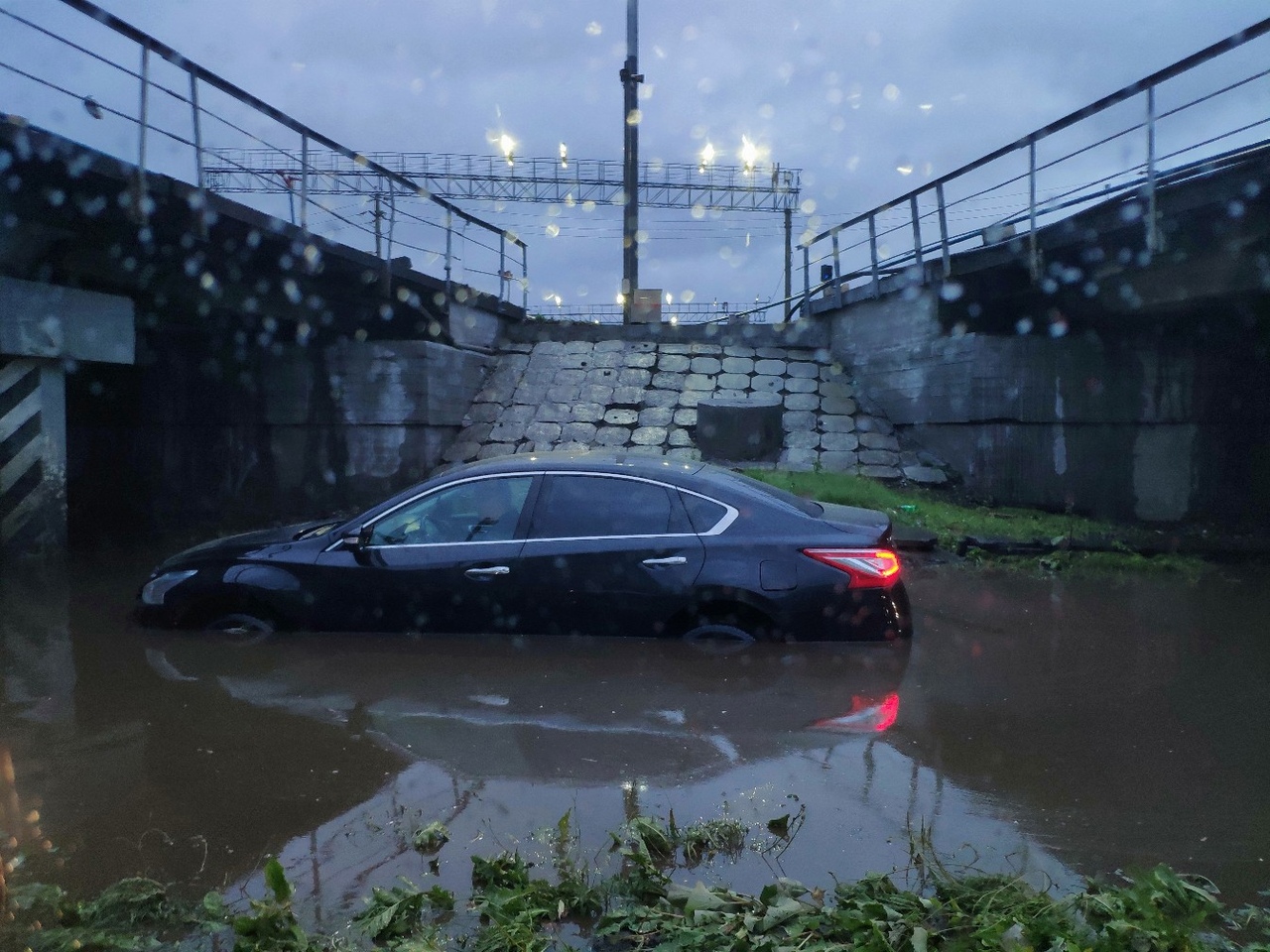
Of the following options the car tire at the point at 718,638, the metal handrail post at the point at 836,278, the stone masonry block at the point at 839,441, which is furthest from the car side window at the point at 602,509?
the metal handrail post at the point at 836,278

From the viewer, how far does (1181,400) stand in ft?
42.7

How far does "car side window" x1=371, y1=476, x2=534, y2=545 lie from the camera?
6270mm

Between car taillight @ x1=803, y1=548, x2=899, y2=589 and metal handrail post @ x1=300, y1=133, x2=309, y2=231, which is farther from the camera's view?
metal handrail post @ x1=300, y1=133, x2=309, y2=231

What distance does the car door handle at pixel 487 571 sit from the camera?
6.13 metres

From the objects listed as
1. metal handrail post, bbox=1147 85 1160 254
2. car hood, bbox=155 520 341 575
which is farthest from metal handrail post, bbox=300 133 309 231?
metal handrail post, bbox=1147 85 1160 254

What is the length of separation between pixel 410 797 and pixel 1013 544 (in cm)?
836

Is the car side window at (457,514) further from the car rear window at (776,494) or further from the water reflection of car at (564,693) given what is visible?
the car rear window at (776,494)

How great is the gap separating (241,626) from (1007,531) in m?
8.61

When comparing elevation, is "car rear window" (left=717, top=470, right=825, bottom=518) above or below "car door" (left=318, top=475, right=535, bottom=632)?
above

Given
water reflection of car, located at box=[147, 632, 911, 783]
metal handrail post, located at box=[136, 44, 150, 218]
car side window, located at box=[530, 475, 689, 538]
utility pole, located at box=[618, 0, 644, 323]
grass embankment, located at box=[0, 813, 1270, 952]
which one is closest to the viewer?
grass embankment, located at box=[0, 813, 1270, 952]

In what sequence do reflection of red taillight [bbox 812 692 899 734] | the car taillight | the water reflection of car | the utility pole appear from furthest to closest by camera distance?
the utility pole → the car taillight → reflection of red taillight [bbox 812 692 899 734] → the water reflection of car

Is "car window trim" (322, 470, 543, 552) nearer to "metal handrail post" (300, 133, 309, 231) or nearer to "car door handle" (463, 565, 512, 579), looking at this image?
"car door handle" (463, 565, 512, 579)

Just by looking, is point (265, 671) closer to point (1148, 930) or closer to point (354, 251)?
point (1148, 930)

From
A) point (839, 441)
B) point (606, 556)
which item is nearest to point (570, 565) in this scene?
point (606, 556)
